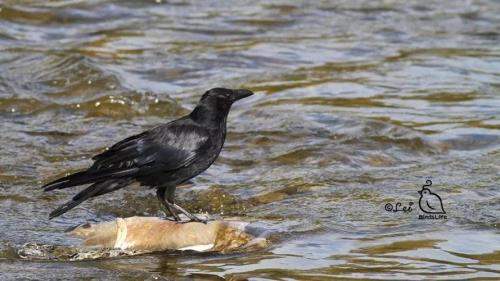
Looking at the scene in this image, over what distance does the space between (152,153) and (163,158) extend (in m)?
0.07

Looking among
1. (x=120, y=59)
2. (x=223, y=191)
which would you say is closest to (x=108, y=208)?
(x=223, y=191)

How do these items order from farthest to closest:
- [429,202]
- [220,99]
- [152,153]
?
[429,202]
[220,99]
[152,153]

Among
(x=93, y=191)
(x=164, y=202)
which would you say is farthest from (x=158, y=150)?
(x=93, y=191)

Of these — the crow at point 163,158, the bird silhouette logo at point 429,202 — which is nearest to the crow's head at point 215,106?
the crow at point 163,158

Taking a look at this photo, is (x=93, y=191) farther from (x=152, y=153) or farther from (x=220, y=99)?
(x=220, y=99)

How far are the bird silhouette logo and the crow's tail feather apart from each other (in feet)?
6.67

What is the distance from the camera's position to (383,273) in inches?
248

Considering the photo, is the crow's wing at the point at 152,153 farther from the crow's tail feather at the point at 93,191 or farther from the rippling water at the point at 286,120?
the rippling water at the point at 286,120

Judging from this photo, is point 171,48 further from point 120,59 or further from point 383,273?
point 383,273

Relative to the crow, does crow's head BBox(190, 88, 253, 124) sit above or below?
above

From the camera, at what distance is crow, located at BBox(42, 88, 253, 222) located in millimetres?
7027

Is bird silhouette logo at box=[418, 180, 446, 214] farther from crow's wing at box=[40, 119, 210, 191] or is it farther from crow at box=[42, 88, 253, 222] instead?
crow's wing at box=[40, 119, 210, 191]

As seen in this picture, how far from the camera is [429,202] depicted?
26.2 feet

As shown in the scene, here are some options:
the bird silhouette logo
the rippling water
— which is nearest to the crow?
the rippling water
